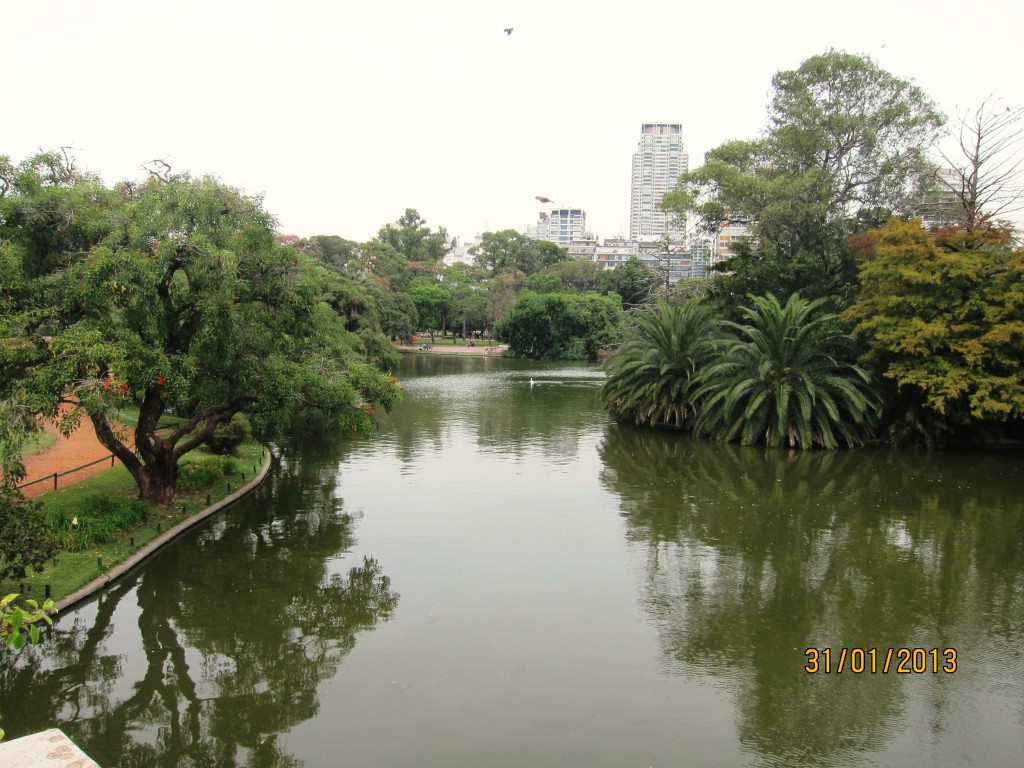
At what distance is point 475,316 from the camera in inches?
3095

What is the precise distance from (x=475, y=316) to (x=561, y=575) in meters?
68.0

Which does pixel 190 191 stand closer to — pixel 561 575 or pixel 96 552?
pixel 96 552

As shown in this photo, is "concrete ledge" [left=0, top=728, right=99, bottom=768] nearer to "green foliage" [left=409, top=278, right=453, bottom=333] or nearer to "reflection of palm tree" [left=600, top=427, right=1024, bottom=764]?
"reflection of palm tree" [left=600, top=427, right=1024, bottom=764]

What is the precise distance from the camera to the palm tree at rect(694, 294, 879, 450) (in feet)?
72.1

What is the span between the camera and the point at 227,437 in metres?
19.0

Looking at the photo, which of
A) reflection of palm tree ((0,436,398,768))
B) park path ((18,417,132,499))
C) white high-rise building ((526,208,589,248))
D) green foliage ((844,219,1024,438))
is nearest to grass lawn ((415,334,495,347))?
green foliage ((844,219,1024,438))

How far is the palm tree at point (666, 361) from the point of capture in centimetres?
2573

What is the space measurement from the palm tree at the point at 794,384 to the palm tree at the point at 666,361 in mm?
2054

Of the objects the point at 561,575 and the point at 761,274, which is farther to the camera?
the point at 761,274

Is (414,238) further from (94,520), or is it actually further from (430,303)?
(94,520)

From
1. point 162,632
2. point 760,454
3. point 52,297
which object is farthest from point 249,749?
point 760,454

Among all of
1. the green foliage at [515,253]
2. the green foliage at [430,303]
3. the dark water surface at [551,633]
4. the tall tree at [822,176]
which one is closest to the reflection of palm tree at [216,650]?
the dark water surface at [551,633]

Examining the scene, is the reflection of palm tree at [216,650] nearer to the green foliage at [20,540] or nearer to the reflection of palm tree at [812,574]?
the green foliage at [20,540]

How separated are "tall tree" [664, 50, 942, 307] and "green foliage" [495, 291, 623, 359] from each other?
38563 mm
